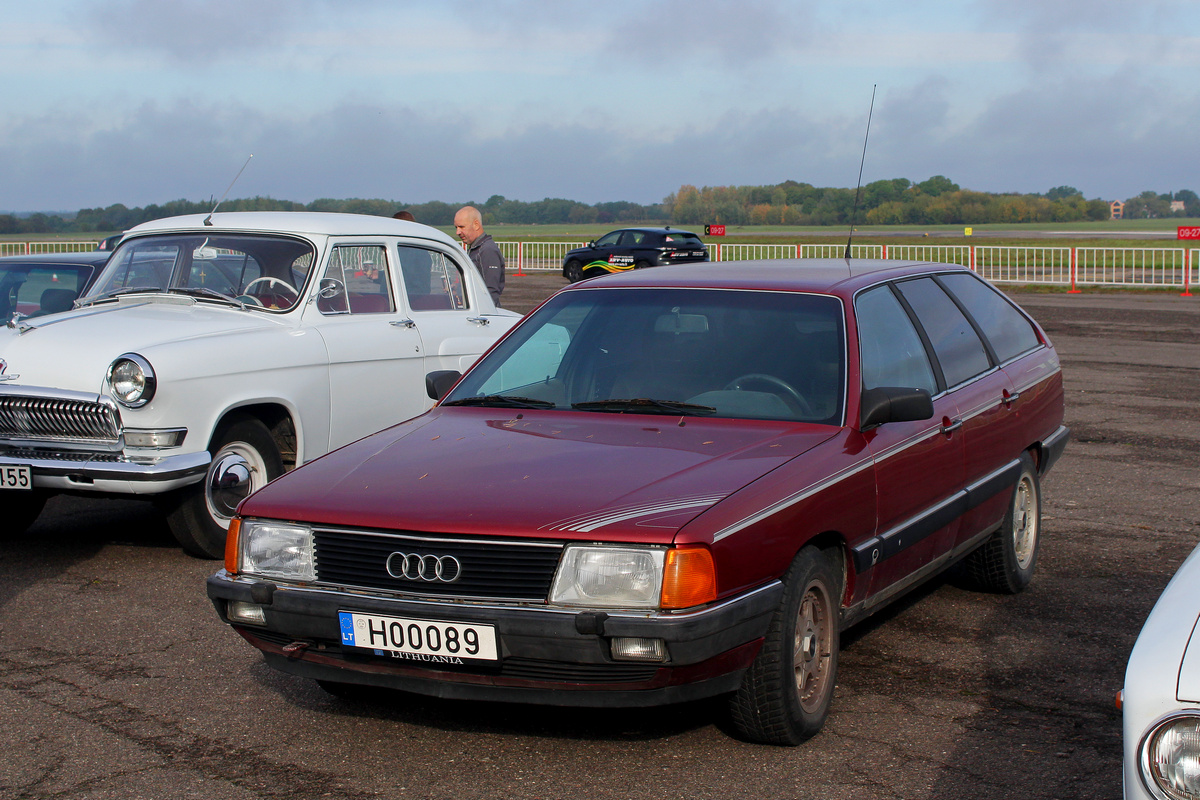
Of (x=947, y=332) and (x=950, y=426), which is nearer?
(x=950, y=426)

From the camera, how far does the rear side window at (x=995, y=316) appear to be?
5.92 meters

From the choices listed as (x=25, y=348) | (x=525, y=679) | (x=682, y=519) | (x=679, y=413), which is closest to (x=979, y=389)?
(x=679, y=413)

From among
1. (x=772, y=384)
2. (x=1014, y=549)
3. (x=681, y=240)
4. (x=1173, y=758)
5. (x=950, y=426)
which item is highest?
(x=681, y=240)

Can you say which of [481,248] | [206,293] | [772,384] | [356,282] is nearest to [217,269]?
[206,293]

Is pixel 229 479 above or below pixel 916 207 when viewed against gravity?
below

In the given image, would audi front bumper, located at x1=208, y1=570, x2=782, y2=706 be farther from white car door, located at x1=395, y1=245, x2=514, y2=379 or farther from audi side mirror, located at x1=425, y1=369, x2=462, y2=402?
white car door, located at x1=395, y1=245, x2=514, y2=379

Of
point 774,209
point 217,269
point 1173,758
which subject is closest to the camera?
point 1173,758

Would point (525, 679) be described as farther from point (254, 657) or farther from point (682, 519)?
point (254, 657)

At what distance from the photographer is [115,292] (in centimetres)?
729

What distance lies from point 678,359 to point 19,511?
4.43 meters

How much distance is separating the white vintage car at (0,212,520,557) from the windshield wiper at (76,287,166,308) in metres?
0.02

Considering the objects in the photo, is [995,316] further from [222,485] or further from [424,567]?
[222,485]

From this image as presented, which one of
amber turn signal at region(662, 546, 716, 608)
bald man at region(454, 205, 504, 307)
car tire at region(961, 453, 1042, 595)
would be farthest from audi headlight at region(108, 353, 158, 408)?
bald man at region(454, 205, 504, 307)

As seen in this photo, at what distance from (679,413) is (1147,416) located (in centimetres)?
828
